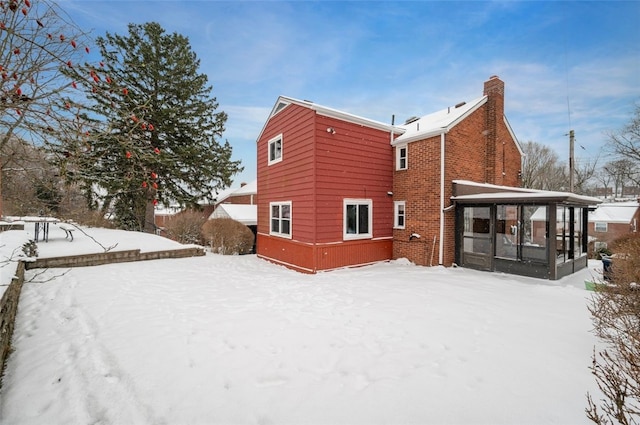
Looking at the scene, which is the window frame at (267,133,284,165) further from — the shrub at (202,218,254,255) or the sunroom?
the sunroom

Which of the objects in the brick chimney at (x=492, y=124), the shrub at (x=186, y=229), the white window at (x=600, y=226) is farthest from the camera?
the white window at (x=600, y=226)

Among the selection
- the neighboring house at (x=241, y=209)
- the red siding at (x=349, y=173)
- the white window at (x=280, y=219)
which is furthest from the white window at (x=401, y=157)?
the neighboring house at (x=241, y=209)

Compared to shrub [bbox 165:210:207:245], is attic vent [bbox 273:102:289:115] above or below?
above

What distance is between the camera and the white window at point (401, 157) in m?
10.8

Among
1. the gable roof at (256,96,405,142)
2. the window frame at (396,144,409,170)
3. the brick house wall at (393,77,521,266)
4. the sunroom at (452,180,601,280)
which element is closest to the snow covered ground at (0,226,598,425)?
the sunroom at (452,180,601,280)

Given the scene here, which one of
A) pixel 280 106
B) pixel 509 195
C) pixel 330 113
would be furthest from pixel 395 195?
pixel 280 106

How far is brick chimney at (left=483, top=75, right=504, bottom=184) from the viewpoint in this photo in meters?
11.8

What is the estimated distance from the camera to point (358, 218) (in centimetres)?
1010

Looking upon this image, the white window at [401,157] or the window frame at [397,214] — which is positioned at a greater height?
the white window at [401,157]

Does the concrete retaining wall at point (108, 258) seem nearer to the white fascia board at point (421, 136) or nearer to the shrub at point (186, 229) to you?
the shrub at point (186, 229)

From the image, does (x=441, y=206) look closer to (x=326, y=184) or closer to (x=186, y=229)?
(x=326, y=184)

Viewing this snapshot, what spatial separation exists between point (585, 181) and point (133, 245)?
45.5 meters

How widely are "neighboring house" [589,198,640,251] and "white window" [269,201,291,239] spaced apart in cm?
3300

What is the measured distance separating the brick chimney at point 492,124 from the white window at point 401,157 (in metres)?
4.05
